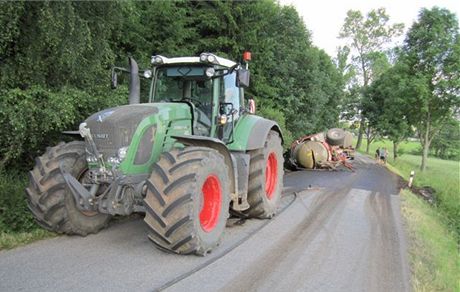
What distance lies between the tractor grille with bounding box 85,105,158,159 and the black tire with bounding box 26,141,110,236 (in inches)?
25.0

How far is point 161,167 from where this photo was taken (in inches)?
198

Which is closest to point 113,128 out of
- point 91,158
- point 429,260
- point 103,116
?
point 103,116

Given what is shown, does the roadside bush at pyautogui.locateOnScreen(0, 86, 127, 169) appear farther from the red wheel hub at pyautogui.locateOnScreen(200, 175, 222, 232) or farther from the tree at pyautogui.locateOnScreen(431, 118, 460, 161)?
the tree at pyautogui.locateOnScreen(431, 118, 460, 161)

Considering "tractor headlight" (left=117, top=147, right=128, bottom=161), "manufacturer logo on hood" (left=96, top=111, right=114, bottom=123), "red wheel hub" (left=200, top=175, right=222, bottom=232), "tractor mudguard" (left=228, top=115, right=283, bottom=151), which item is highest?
"manufacturer logo on hood" (left=96, top=111, right=114, bottom=123)

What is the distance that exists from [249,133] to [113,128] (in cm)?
274

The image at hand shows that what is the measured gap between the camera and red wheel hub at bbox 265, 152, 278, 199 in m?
8.23

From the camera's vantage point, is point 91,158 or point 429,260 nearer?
point 91,158

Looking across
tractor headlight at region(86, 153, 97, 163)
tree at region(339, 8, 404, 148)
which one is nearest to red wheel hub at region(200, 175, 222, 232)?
tractor headlight at region(86, 153, 97, 163)

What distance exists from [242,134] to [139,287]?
139 inches

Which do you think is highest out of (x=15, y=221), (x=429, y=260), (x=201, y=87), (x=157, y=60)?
(x=157, y=60)

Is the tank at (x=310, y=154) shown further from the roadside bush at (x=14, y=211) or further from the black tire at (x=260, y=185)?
the roadside bush at (x=14, y=211)

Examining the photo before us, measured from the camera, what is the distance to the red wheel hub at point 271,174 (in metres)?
8.23

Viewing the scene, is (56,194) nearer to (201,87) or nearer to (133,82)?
(133,82)

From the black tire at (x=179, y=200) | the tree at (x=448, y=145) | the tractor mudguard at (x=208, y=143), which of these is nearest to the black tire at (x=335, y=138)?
the tractor mudguard at (x=208, y=143)
